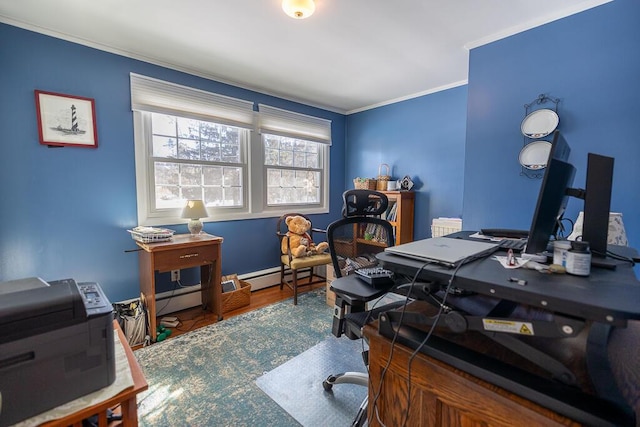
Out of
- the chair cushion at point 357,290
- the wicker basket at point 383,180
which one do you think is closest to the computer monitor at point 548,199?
the chair cushion at point 357,290

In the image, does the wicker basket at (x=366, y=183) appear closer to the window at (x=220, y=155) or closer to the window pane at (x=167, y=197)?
the window at (x=220, y=155)

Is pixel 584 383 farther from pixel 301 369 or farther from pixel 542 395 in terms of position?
pixel 301 369

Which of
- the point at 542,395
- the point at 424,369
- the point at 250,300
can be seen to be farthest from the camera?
the point at 250,300

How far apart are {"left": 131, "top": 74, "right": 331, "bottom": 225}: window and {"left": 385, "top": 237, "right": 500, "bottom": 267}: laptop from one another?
99.7 inches

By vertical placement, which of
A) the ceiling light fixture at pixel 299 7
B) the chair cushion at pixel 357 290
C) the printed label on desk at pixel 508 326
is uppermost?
the ceiling light fixture at pixel 299 7

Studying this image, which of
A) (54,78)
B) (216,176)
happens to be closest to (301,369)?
(216,176)

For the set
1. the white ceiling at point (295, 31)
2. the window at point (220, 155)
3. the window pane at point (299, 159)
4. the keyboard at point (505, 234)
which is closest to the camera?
the keyboard at point (505, 234)

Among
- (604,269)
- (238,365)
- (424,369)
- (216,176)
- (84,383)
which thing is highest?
(216,176)

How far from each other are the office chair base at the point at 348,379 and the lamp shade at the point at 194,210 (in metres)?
1.72

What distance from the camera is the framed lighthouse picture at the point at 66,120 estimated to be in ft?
6.91

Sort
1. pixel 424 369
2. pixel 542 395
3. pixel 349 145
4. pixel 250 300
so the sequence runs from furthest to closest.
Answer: pixel 349 145 < pixel 250 300 < pixel 424 369 < pixel 542 395

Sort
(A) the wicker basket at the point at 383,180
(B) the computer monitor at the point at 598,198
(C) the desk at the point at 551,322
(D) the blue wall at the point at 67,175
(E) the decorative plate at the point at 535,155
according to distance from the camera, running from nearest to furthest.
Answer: (C) the desk at the point at 551,322, (B) the computer monitor at the point at 598,198, (E) the decorative plate at the point at 535,155, (D) the blue wall at the point at 67,175, (A) the wicker basket at the point at 383,180

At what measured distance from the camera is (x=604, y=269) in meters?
0.75

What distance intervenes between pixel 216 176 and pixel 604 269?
3029mm
